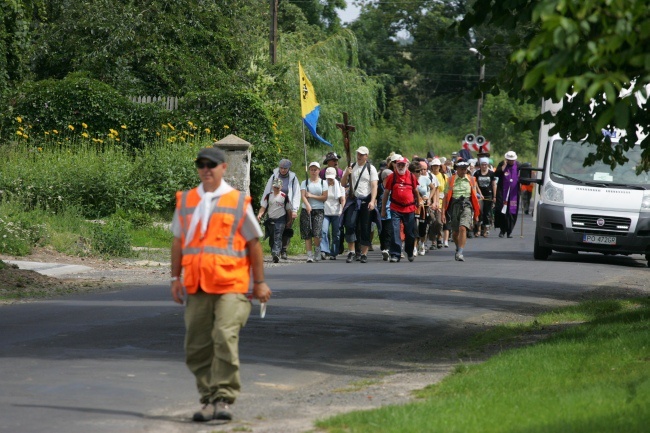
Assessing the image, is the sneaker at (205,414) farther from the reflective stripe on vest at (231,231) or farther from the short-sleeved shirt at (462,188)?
the short-sleeved shirt at (462,188)

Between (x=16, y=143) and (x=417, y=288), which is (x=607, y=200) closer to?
(x=417, y=288)

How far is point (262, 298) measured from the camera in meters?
8.09

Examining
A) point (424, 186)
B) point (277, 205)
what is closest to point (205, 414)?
point (277, 205)

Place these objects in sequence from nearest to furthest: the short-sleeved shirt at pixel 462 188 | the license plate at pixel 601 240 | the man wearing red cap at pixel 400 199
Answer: the man wearing red cap at pixel 400 199, the short-sleeved shirt at pixel 462 188, the license plate at pixel 601 240

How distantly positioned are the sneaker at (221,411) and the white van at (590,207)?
52.4 ft

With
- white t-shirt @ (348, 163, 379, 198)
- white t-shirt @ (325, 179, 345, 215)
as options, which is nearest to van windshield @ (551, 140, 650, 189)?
white t-shirt @ (348, 163, 379, 198)

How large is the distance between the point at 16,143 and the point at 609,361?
20921 millimetres

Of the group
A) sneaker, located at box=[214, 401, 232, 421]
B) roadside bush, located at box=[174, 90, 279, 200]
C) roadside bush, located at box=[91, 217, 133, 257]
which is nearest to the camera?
sneaker, located at box=[214, 401, 232, 421]

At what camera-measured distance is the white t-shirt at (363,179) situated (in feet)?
73.7

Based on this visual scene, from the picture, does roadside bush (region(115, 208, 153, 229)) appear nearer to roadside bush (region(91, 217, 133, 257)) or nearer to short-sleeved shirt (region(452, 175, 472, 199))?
roadside bush (region(91, 217, 133, 257))

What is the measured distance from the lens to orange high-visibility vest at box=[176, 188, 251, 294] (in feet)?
25.7

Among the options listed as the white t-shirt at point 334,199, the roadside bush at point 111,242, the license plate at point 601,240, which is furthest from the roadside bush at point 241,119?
the license plate at point 601,240

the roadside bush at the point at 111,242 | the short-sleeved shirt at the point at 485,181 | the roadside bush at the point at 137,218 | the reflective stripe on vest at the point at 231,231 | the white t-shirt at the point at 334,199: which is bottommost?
the roadside bush at the point at 111,242

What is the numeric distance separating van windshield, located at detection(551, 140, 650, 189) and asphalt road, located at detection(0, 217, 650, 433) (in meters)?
3.76
